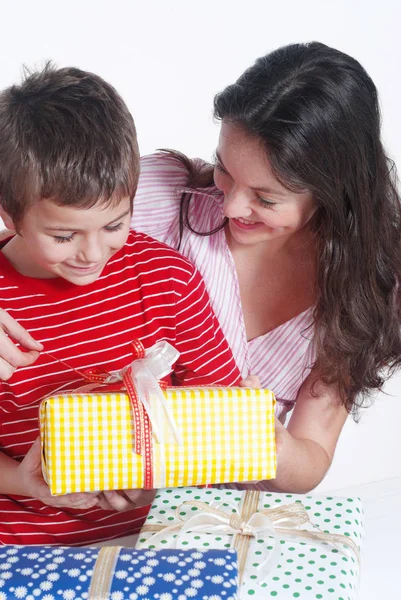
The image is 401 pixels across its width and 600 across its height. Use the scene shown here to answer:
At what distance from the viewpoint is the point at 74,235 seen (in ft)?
3.96

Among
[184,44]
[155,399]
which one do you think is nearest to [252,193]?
[155,399]

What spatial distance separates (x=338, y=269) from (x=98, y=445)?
22.7 inches

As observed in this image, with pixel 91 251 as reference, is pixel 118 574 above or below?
below

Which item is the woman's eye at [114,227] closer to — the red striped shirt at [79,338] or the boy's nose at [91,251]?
the boy's nose at [91,251]

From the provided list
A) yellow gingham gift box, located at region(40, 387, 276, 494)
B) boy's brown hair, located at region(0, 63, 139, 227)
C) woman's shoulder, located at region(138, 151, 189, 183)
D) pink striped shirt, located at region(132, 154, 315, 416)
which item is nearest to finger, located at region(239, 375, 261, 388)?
yellow gingham gift box, located at region(40, 387, 276, 494)

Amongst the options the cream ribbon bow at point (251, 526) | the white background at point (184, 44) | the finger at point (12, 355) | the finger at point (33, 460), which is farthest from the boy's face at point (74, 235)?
the white background at point (184, 44)

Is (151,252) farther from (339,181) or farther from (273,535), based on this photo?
(273,535)

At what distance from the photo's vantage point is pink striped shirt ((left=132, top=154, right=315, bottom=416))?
5.32 ft

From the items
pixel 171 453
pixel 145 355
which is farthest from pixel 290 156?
pixel 171 453

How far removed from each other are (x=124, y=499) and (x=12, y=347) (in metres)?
0.25

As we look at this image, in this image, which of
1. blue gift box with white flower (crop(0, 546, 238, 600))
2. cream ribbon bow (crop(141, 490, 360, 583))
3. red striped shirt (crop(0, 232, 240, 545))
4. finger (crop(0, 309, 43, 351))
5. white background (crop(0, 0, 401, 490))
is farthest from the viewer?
white background (crop(0, 0, 401, 490))

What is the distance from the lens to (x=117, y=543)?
1240mm

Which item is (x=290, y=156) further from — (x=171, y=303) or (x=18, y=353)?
(x=18, y=353)

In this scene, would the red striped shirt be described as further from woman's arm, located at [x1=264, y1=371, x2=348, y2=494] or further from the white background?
the white background
